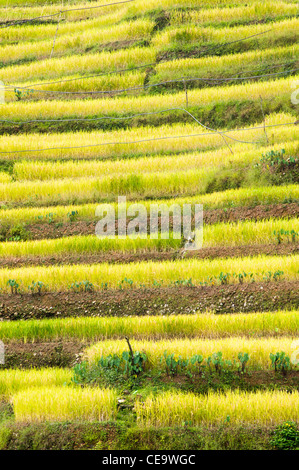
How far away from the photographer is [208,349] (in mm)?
6574

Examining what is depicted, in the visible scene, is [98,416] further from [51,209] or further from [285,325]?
[51,209]

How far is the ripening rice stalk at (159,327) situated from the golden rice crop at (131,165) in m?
6.30

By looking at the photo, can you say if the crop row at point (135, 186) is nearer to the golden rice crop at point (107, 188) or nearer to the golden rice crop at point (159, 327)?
the golden rice crop at point (107, 188)

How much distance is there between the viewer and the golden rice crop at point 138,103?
16.5 metres

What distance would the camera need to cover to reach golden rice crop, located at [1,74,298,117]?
16547 mm

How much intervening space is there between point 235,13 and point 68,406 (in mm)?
19747

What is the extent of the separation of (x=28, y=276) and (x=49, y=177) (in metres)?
5.68

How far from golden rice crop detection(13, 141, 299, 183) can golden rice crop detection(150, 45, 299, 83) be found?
4.94m

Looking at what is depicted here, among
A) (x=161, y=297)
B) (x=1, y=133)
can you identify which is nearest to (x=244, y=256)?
(x=161, y=297)

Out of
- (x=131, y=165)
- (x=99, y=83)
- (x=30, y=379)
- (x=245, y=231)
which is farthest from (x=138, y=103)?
(x=30, y=379)

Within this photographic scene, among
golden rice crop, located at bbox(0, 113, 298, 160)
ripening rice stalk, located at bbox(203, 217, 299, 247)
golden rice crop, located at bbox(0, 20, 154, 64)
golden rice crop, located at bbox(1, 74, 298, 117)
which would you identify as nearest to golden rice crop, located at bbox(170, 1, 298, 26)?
golden rice crop, located at bbox(0, 20, 154, 64)

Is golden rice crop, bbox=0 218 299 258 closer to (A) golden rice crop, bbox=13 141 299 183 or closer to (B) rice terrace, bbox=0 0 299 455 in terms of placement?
(B) rice terrace, bbox=0 0 299 455

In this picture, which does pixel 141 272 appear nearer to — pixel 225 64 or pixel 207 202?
pixel 207 202

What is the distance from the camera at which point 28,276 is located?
10039 mm
